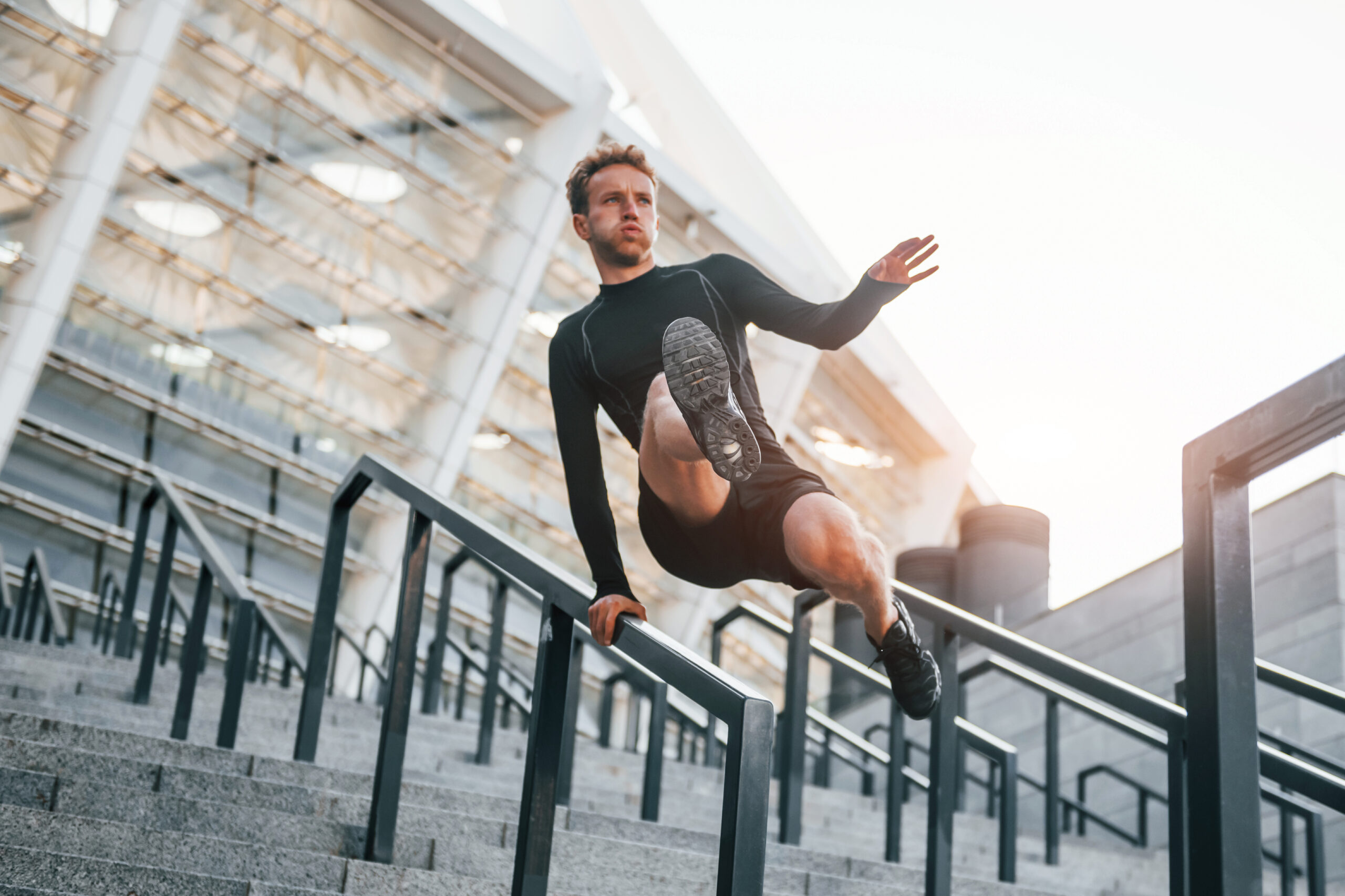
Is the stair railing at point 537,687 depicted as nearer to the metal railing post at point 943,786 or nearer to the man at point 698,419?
the man at point 698,419

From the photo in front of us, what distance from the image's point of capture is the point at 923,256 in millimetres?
2535

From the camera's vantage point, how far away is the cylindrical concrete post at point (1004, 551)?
61.4 ft

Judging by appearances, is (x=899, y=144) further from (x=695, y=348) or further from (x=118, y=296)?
(x=118, y=296)

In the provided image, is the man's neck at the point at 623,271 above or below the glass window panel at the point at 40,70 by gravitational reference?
below

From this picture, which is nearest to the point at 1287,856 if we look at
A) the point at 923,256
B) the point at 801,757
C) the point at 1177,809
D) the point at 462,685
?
the point at 801,757

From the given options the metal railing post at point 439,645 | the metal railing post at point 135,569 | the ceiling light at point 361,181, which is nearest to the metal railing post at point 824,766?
the metal railing post at point 439,645

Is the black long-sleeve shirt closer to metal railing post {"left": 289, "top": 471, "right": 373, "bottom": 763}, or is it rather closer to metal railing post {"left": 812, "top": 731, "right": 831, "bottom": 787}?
metal railing post {"left": 289, "top": 471, "right": 373, "bottom": 763}

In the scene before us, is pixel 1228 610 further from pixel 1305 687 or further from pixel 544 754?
pixel 1305 687

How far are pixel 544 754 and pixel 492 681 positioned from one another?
12.2ft

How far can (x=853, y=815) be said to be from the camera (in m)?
6.37

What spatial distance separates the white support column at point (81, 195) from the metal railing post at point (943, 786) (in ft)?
40.8

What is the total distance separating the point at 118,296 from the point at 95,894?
14.9m

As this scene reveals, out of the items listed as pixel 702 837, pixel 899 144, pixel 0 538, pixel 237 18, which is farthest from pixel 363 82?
pixel 702 837

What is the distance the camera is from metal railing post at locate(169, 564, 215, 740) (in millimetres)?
4234
